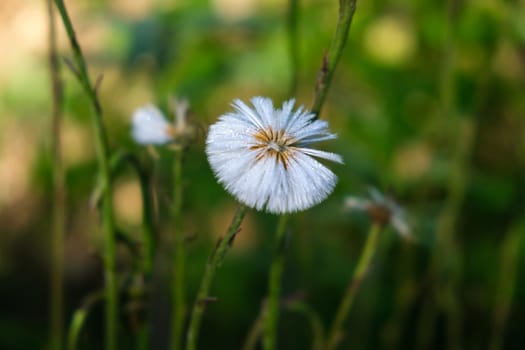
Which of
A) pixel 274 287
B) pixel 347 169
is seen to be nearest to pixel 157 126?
pixel 274 287

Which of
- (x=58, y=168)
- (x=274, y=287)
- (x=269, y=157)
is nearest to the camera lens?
(x=269, y=157)

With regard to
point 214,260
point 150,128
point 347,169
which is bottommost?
point 214,260

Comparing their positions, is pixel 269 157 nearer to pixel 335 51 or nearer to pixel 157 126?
pixel 335 51

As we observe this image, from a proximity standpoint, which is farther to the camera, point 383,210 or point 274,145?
point 383,210

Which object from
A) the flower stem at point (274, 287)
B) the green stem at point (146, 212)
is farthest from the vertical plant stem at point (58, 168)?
the flower stem at point (274, 287)

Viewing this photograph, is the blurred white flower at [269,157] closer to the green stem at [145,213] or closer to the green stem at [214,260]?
the green stem at [214,260]

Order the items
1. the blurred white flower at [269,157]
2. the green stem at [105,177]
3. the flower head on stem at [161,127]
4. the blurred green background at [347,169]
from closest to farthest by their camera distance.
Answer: the blurred white flower at [269,157], the green stem at [105,177], the flower head on stem at [161,127], the blurred green background at [347,169]
